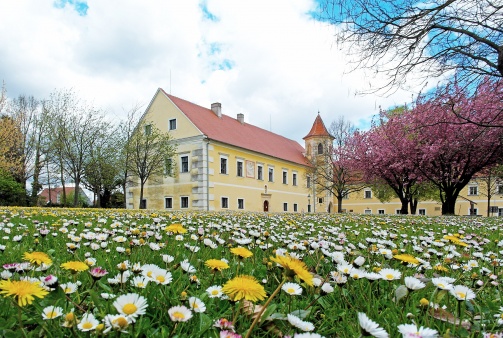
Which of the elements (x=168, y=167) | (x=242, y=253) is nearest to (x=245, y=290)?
(x=242, y=253)

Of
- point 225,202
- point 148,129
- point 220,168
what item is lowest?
point 225,202

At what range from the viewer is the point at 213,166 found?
2966cm

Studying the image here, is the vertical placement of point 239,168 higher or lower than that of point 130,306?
higher

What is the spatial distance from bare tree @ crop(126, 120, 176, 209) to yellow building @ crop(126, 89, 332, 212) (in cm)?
132

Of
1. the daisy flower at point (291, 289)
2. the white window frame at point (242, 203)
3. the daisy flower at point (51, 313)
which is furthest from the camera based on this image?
the white window frame at point (242, 203)

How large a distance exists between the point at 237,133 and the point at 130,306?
1383 inches

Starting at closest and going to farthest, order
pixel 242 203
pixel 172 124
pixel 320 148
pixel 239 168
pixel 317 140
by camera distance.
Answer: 1. pixel 172 124
2. pixel 242 203
3. pixel 239 168
4. pixel 320 148
5. pixel 317 140

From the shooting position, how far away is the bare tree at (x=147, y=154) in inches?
1148

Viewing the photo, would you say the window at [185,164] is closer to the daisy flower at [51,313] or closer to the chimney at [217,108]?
the chimney at [217,108]

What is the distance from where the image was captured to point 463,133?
20.0 m

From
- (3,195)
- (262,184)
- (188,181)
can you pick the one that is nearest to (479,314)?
(188,181)

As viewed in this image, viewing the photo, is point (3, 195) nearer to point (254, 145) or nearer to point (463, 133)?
point (254, 145)


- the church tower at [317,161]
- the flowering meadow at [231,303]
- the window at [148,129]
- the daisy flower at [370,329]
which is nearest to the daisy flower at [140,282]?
the flowering meadow at [231,303]

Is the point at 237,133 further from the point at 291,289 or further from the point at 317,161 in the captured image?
the point at 291,289
